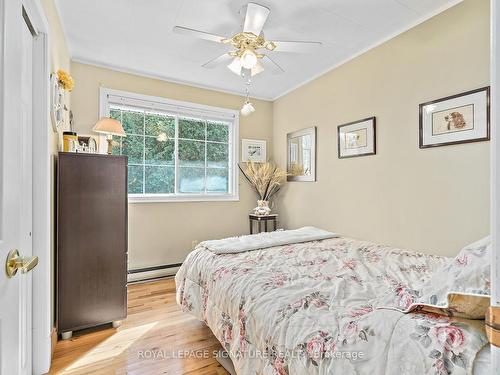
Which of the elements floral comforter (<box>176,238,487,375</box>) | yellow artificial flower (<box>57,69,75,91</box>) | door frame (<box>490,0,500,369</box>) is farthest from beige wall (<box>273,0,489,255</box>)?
yellow artificial flower (<box>57,69,75,91</box>)

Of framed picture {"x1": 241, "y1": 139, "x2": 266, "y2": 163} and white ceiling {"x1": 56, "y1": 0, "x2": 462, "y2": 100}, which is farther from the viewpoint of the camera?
framed picture {"x1": 241, "y1": 139, "x2": 266, "y2": 163}

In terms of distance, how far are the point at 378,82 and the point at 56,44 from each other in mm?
2841

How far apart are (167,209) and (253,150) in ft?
5.13

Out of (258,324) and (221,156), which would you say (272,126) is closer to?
Result: (221,156)

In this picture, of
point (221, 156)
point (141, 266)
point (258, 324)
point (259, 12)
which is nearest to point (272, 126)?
point (221, 156)

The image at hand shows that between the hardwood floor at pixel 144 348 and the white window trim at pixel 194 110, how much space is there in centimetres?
134

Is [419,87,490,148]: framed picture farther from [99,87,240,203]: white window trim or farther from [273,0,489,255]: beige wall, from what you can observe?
[99,87,240,203]: white window trim

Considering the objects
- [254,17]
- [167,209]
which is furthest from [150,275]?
[254,17]

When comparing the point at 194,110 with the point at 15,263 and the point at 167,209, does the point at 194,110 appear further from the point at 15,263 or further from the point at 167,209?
the point at 15,263

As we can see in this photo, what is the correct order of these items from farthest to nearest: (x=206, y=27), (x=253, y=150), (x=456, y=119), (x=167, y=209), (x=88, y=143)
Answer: (x=253, y=150), (x=167, y=209), (x=88, y=143), (x=206, y=27), (x=456, y=119)

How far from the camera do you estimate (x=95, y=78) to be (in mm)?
3041

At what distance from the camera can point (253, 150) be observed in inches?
162

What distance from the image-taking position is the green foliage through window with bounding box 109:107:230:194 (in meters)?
3.31

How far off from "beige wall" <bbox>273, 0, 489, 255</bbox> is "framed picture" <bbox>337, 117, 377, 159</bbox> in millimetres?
60
